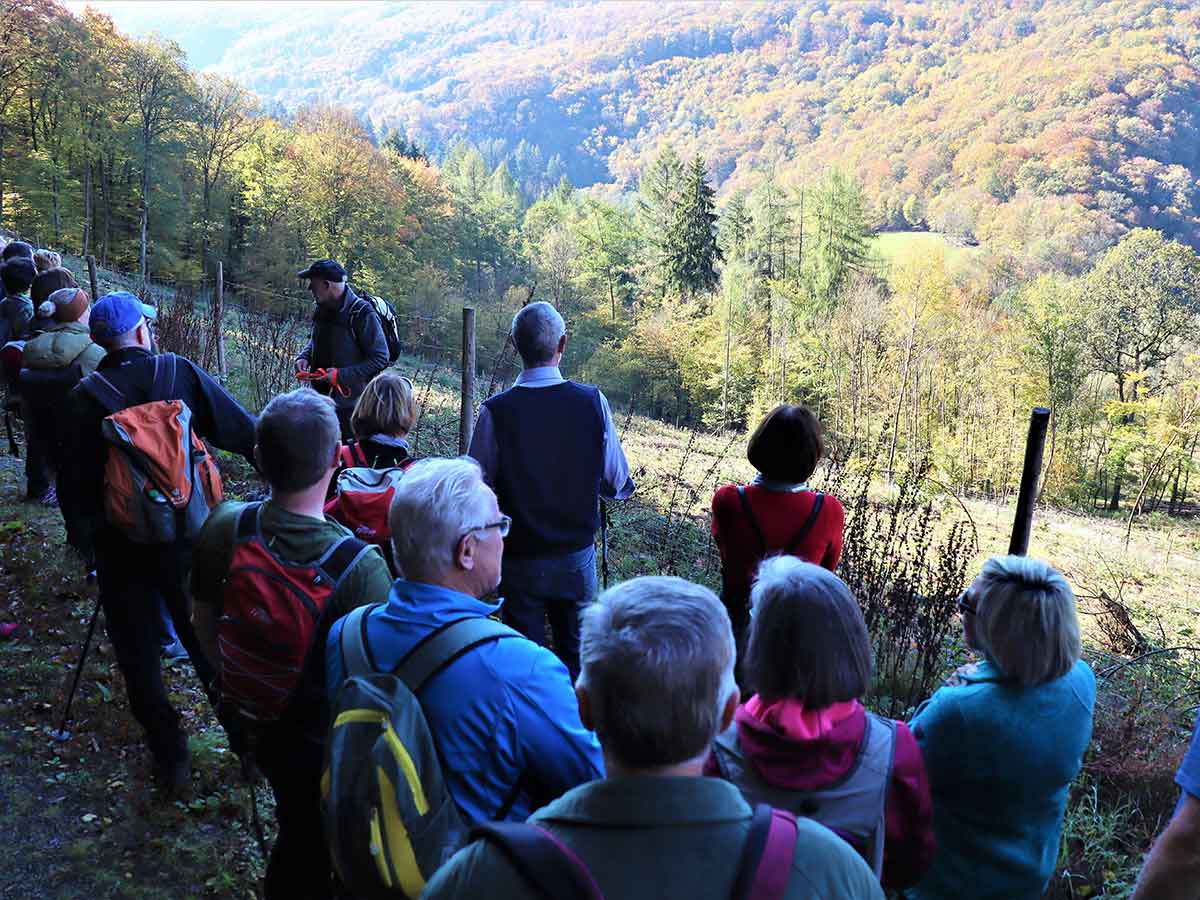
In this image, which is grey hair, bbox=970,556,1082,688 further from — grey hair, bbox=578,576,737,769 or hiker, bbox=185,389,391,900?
hiker, bbox=185,389,391,900

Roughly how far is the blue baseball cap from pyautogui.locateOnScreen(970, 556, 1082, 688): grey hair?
337cm

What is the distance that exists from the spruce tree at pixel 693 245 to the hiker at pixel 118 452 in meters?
47.3

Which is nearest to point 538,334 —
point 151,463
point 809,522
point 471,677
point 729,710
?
point 809,522

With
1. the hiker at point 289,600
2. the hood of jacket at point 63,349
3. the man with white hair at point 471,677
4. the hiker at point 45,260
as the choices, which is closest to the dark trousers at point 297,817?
the hiker at point 289,600

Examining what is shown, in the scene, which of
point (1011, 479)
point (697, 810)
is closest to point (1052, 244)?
point (1011, 479)

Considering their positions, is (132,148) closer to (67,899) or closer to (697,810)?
(67,899)

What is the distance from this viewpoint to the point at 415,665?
1674mm

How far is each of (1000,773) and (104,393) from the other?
3438 mm

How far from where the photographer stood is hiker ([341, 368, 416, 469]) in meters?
3.59

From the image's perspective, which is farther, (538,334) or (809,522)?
(538,334)

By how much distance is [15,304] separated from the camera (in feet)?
22.7

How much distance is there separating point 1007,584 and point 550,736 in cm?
120

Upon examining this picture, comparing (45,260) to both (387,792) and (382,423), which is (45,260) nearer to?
(382,423)

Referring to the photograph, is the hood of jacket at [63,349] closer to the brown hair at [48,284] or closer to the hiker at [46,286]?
the hiker at [46,286]
